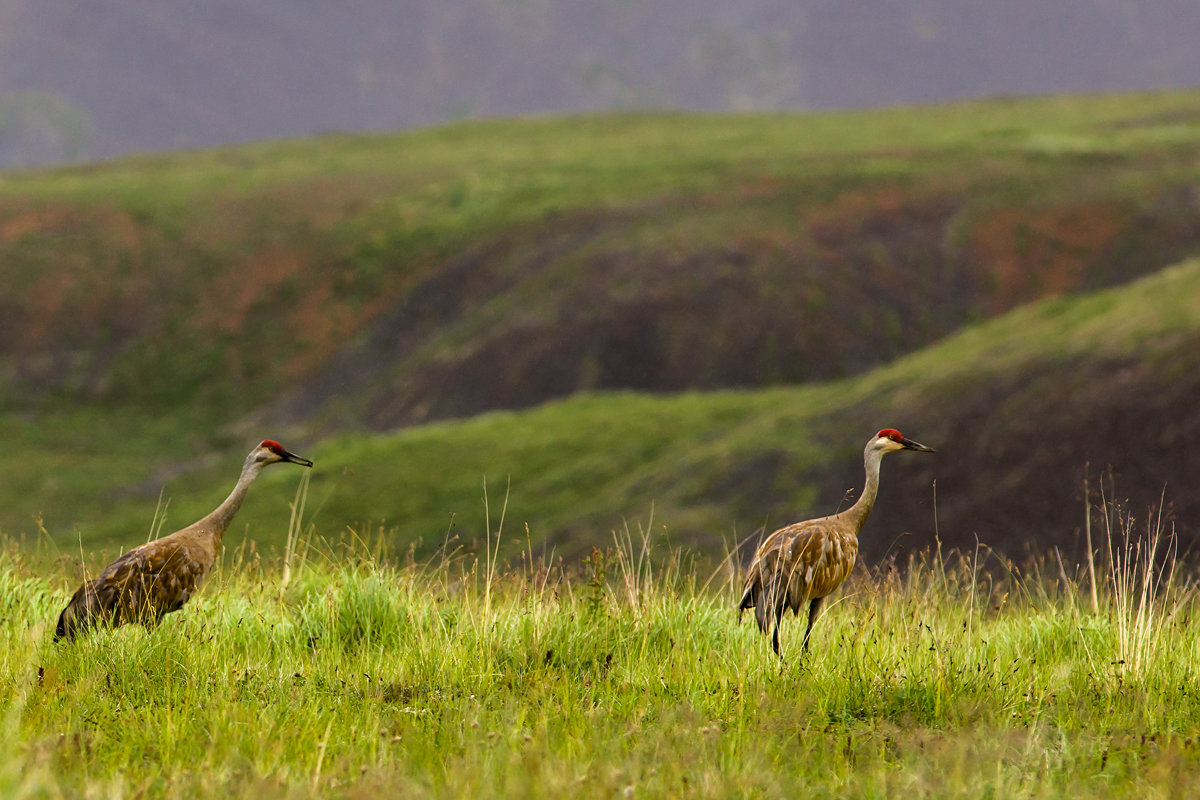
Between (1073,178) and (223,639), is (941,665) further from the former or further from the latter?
(1073,178)

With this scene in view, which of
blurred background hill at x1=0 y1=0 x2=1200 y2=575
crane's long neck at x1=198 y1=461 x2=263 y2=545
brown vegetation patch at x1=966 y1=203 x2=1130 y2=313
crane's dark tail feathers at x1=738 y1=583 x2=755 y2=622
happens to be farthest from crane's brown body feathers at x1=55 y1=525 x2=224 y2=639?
brown vegetation patch at x1=966 y1=203 x2=1130 y2=313

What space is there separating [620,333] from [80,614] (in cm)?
3376

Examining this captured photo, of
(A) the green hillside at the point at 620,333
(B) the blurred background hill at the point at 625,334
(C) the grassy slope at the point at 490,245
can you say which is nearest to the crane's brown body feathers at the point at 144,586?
(B) the blurred background hill at the point at 625,334

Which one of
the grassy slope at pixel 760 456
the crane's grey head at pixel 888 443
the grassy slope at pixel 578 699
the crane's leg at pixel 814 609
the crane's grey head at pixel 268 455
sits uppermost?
the grassy slope at pixel 760 456

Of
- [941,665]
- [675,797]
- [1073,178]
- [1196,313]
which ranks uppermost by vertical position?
[1073,178]

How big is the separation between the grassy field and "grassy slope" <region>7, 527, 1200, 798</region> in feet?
0.07

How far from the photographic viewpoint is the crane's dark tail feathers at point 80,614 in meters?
8.43

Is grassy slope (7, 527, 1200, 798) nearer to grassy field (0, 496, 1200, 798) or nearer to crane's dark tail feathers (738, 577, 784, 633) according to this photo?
grassy field (0, 496, 1200, 798)

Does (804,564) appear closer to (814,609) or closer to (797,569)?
(797,569)

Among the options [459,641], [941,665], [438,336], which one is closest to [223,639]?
[459,641]

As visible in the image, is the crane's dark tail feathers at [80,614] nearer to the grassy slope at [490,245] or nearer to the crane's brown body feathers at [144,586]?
the crane's brown body feathers at [144,586]

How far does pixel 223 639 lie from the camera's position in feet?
28.0

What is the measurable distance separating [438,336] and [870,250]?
610 inches

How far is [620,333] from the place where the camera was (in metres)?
41.9
